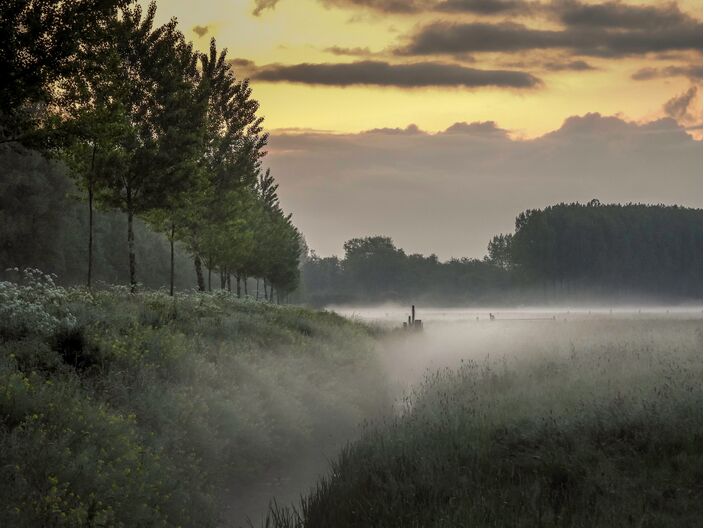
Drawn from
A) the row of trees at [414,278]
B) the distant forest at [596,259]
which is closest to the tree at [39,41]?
the distant forest at [596,259]

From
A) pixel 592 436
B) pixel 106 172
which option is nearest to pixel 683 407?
pixel 592 436

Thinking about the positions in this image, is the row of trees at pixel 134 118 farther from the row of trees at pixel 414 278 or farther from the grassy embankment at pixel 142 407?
the row of trees at pixel 414 278

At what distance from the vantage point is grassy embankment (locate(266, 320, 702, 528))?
805 centimetres

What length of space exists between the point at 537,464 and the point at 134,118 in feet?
73.4

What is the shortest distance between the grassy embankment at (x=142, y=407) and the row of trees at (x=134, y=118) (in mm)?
4899

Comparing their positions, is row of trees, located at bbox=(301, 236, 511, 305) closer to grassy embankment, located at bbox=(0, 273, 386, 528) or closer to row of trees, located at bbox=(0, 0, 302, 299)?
row of trees, located at bbox=(0, 0, 302, 299)

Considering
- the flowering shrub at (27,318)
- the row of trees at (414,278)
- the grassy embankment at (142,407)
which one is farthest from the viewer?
the row of trees at (414,278)

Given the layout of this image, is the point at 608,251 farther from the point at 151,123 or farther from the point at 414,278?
the point at 151,123

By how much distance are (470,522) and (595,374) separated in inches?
375

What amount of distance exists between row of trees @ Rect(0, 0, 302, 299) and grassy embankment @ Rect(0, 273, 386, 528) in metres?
4.90

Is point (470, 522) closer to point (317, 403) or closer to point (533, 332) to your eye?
point (317, 403)

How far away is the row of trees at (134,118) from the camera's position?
15078 millimetres

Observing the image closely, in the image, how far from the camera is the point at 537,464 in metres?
9.75

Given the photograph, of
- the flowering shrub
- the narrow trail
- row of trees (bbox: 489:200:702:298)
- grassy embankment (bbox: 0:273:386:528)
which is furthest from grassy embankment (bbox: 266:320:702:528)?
row of trees (bbox: 489:200:702:298)
